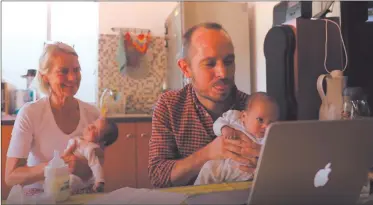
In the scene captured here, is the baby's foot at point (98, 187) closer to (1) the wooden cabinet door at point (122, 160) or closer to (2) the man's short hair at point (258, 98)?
(1) the wooden cabinet door at point (122, 160)

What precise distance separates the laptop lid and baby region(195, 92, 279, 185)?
0.41m

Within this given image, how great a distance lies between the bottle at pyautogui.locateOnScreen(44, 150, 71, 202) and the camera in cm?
Answer: 100

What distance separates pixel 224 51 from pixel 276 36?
0.27m

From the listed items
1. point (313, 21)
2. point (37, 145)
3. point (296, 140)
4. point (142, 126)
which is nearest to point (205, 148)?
point (142, 126)

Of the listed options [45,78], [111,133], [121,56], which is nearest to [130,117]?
[111,133]

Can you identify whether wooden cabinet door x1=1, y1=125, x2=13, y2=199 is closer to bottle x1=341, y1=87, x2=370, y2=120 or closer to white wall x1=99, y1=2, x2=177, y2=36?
white wall x1=99, y1=2, x2=177, y2=36

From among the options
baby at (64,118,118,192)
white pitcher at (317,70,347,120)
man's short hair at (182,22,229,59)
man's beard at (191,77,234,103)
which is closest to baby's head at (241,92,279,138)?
man's beard at (191,77,234,103)

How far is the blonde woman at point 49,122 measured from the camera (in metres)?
1.18

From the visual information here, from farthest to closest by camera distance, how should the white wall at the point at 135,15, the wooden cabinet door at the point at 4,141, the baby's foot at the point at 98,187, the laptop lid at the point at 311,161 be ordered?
1. the white wall at the point at 135,15
2. the baby's foot at the point at 98,187
3. the wooden cabinet door at the point at 4,141
4. the laptop lid at the point at 311,161

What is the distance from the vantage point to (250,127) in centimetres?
137

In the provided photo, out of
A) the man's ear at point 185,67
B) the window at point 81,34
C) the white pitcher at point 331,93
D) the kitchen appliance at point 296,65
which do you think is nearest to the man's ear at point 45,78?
the window at point 81,34

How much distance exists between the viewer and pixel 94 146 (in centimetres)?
128

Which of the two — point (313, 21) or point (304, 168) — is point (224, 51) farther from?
point (304, 168)

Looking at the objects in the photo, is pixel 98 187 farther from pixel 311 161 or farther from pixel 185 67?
pixel 311 161
